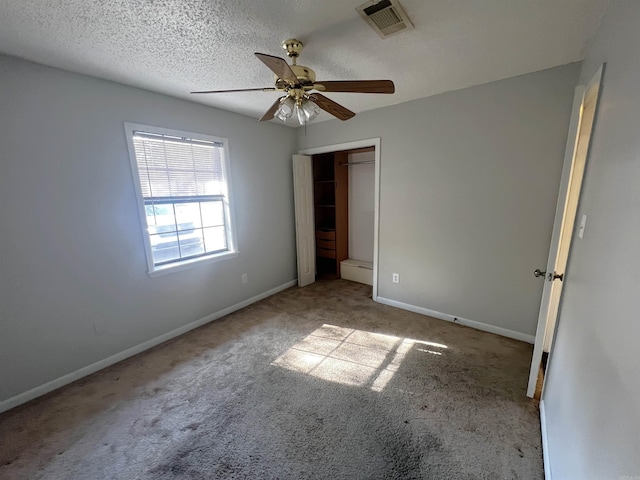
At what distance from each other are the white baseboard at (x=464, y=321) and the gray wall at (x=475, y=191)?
0.14 ft

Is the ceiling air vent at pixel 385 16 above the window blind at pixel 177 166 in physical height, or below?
above

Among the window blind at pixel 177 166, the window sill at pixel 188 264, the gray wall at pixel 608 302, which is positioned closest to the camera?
the gray wall at pixel 608 302

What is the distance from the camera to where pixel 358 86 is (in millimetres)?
1502

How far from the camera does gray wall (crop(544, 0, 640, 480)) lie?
0.70m

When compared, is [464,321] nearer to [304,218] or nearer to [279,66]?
[304,218]

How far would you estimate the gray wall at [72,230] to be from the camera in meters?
1.78

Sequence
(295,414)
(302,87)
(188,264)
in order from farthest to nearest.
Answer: (188,264)
(295,414)
(302,87)

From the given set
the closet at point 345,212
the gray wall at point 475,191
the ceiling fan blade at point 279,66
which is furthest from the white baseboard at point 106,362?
the ceiling fan blade at point 279,66

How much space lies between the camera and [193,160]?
2.79m

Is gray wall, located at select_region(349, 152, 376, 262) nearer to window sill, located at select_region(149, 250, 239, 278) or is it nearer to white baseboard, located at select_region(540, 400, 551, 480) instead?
window sill, located at select_region(149, 250, 239, 278)

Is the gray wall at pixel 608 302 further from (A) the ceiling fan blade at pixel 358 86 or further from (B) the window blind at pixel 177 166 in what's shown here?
(B) the window blind at pixel 177 166

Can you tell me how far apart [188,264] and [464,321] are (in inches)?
123

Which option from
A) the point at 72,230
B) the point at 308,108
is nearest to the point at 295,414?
the point at 308,108

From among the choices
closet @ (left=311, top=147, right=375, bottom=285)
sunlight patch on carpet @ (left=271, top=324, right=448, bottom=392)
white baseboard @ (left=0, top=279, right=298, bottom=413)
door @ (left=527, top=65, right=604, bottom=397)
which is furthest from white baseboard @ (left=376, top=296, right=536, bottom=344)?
white baseboard @ (left=0, top=279, right=298, bottom=413)
